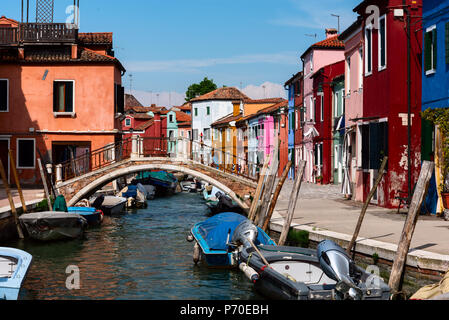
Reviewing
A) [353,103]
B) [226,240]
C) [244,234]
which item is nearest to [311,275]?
[244,234]

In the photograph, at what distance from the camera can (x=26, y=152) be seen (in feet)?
89.1

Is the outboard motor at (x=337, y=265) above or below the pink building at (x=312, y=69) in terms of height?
below

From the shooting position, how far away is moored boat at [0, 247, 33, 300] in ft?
30.5

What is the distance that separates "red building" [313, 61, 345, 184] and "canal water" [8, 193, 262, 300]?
11762mm

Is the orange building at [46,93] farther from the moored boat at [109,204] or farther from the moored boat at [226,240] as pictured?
the moored boat at [226,240]

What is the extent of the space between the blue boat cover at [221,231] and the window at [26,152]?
1407 centimetres

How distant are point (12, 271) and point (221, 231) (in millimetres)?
4969

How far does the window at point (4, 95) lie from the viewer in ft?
89.2

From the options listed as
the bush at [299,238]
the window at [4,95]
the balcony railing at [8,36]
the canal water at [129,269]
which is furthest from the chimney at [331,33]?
the bush at [299,238]

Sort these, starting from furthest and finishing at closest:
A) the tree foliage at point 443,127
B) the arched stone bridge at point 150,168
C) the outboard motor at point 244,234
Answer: the arched stone bridge at point 150,168, the tree foliage at point 443,127, the outboard motor at point 244,234

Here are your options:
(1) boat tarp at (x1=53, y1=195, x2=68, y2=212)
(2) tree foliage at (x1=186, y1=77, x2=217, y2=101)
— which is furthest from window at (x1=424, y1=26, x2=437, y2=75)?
(2) tree foliage at (x1=186, y1=77, x2=217, y2=101)

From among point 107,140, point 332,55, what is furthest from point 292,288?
point 332,55

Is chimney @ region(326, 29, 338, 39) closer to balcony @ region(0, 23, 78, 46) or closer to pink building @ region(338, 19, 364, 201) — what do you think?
pink building @ region(338, 19, 364, 201)

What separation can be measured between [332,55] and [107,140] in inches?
541
